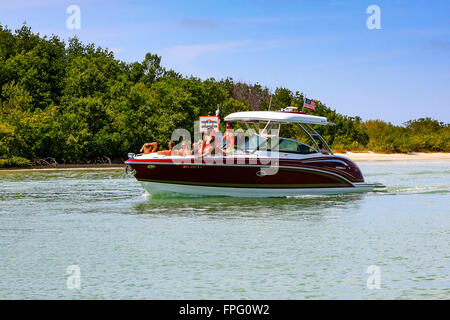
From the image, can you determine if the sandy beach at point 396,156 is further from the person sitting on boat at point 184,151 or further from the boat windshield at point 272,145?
the person sitting on boat at point 184,151

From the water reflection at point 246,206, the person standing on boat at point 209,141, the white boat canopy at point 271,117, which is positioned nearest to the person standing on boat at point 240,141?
the white boat canopy at point 271,117

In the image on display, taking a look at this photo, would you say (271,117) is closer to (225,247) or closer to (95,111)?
(225,247)

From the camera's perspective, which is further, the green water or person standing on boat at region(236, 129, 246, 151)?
person standing on boat at region(236, 129, 246, 151)

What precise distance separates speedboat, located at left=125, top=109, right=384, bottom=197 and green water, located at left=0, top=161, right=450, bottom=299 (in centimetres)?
54

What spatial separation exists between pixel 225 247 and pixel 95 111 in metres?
37.0

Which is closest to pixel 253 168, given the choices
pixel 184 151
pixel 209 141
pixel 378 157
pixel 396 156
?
pixel 209 141

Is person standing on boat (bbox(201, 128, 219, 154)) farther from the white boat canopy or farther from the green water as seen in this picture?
the green water

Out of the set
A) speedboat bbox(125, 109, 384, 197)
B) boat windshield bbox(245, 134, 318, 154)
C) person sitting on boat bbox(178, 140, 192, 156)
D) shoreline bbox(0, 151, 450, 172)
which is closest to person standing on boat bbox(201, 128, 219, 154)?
speedboat bbox(125, 109, 384, 197)

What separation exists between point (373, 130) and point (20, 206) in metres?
45.4

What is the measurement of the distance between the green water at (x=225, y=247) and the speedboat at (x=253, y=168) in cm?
54

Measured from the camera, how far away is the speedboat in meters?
18.9
